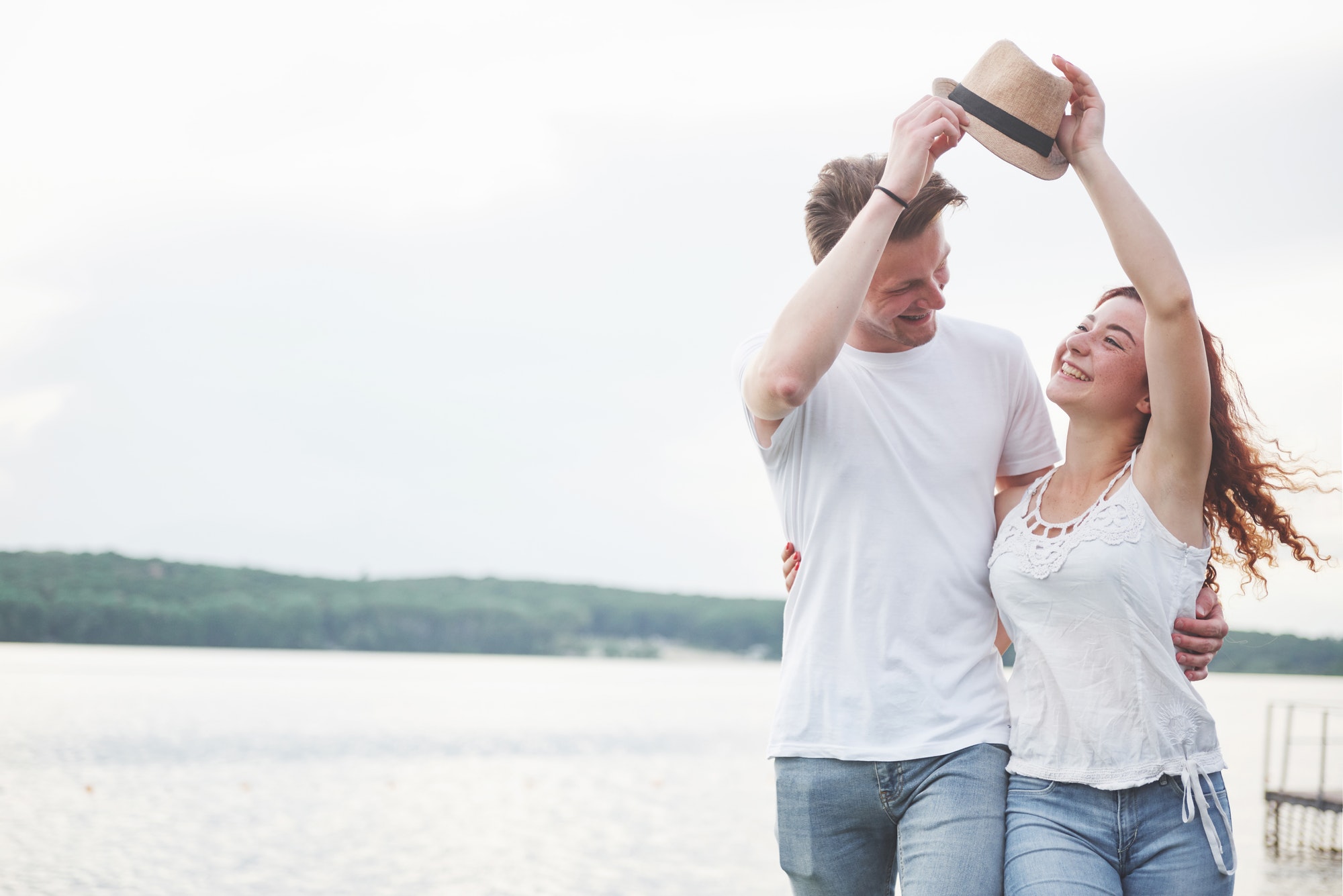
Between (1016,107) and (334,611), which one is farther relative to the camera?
(334,611)

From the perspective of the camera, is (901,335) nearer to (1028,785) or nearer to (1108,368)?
(1108,368)

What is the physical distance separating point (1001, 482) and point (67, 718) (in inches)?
1556

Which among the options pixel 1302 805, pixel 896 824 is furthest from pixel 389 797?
pixel 896 824

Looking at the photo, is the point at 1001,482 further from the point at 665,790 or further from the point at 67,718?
the point at 67,718

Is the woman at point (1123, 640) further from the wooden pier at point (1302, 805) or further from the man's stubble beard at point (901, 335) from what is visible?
the wooden pier at point (1302, 805)

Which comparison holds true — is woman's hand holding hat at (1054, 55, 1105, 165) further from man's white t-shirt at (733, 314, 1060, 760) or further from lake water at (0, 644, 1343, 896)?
lake water at (0, 644, 1343, 896)

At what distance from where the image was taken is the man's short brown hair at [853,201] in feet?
8.11

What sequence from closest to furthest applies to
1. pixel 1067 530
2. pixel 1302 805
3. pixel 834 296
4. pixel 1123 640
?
pixel 834 296, pixel 1123 640, pixel 1067 530, pixel 1302 805

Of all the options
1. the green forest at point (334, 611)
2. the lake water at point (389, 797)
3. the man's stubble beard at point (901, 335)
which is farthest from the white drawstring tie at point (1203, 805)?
the green forest at point (334, 611)

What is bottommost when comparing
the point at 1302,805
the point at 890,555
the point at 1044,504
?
the point at 1302,805

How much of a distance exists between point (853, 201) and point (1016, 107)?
39 centimetres

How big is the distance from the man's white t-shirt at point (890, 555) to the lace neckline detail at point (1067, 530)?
0.07 metres

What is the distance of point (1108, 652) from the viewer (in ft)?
7.73

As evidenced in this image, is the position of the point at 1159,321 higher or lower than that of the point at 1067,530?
higher
